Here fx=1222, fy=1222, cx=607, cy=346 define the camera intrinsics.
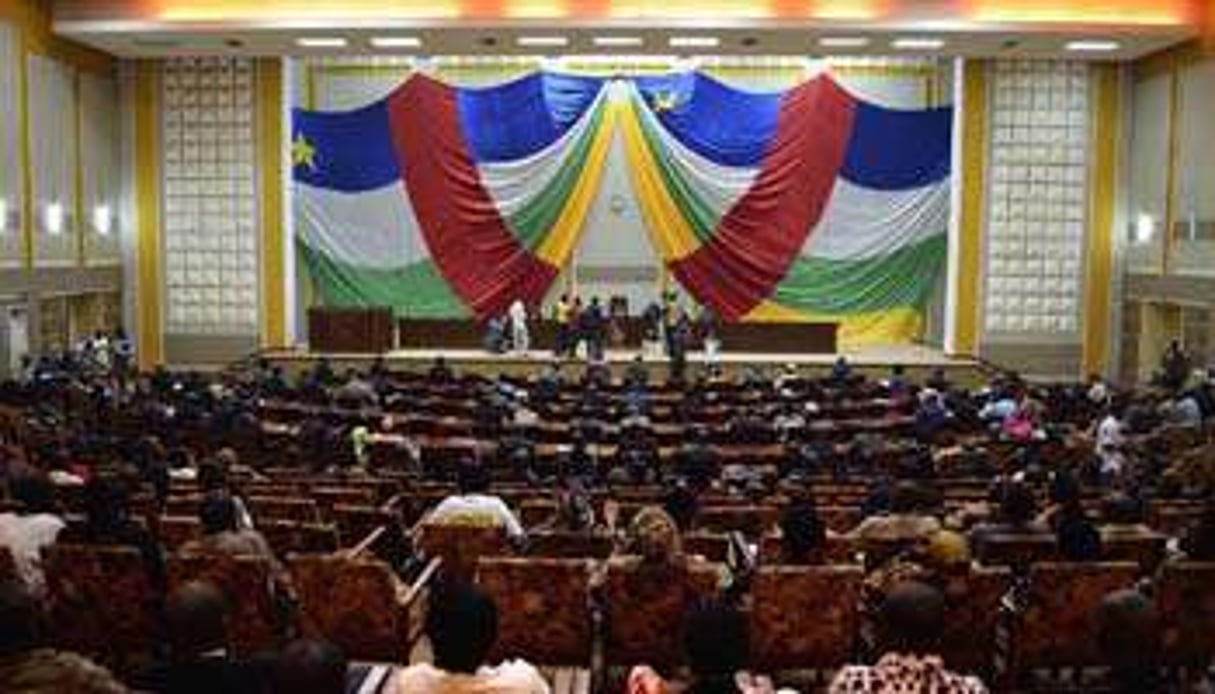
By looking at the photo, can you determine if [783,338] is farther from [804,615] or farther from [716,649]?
[716,649]

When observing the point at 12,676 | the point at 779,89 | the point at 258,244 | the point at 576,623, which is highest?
the point at 779,89

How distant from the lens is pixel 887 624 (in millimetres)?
4137

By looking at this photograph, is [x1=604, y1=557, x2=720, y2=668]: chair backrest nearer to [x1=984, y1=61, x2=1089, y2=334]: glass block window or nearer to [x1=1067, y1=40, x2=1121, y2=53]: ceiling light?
[x1=1067, y1=40, x2=1121, y2=53]: ceiling light

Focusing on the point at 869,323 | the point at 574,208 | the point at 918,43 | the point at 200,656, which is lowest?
the point at 200,656

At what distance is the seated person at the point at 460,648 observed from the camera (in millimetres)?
3771

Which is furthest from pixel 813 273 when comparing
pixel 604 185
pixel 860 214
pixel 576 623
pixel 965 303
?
pixel 576 623

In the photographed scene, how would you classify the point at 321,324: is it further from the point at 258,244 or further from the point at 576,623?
the point at 576,623

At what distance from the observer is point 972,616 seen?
5918 millimetres

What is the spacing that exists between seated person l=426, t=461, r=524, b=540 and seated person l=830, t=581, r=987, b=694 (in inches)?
138

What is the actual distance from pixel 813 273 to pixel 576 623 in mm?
18634

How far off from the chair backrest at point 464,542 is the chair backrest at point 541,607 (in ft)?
2.91

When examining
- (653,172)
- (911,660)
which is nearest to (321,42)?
(653,172)

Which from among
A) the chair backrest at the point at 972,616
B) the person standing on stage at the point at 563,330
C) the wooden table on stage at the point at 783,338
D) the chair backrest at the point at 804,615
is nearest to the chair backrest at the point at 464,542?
the chair backrest at the point at 804,615

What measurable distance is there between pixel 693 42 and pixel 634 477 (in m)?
12.0
